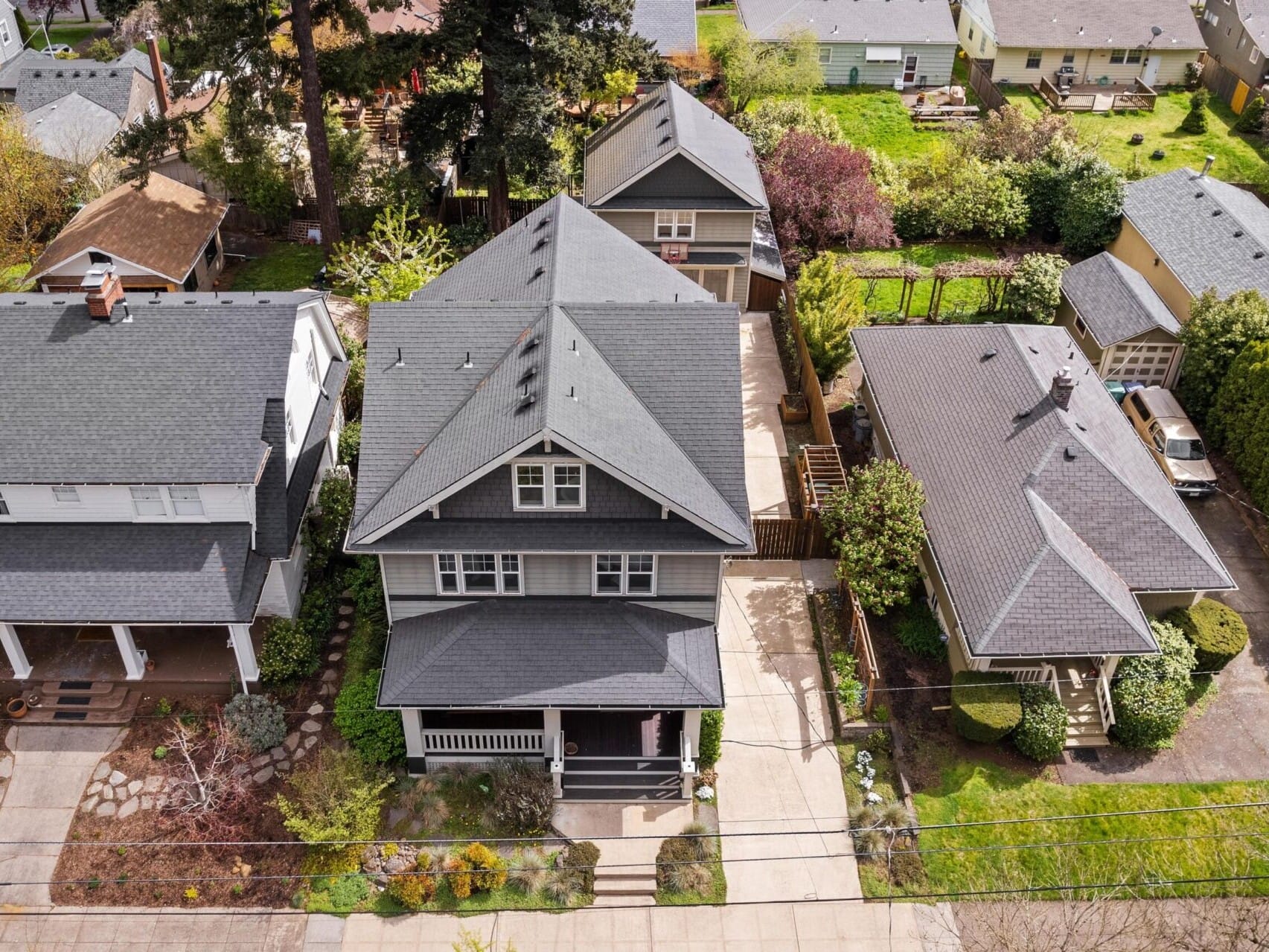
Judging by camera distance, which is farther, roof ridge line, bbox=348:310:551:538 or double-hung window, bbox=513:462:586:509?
roof ridge line, bbox=348:310:551:538

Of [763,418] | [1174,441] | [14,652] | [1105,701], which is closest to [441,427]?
[14,652]

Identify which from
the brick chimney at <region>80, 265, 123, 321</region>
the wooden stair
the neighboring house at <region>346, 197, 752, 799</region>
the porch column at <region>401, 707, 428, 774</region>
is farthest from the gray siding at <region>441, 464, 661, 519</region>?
the brick chimney at <region>80, 265, 123, 321</region>

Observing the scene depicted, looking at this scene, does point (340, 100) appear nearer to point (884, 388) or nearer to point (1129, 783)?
point (884, 388)

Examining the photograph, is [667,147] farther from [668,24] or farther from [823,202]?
[668,24]

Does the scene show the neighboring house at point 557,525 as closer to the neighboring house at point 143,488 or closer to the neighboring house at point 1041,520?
the neighboring house at point 143,488

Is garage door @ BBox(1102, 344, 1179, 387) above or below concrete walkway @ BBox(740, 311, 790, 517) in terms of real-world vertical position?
above

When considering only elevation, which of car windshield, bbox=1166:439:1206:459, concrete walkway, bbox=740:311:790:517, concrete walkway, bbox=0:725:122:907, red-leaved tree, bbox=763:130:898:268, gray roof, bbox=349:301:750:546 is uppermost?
gray roof, bbox=349:301:750:546

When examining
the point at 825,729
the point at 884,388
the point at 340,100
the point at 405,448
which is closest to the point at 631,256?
the point at 884,388

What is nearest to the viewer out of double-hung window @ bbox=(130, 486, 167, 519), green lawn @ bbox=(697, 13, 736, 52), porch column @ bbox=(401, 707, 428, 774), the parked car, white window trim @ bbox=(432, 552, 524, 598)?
white window trim @ bbox=(432, 552, 524, 598)

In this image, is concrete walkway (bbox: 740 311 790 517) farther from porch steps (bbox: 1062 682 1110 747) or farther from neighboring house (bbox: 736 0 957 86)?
neighboring house (bbox: 736 0 957 86)
